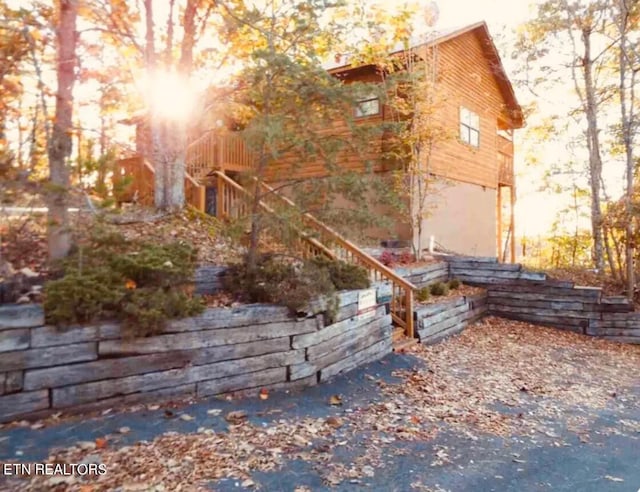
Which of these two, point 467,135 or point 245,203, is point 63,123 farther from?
point 467,135

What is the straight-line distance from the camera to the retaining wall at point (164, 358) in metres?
3.21

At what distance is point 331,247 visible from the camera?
5.21m

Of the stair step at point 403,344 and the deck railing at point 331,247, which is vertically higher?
the deck railing at point 331,247

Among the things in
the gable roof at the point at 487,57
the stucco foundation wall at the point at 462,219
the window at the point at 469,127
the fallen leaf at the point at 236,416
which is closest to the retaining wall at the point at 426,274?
the stucco foundation wall at the point at 462,219

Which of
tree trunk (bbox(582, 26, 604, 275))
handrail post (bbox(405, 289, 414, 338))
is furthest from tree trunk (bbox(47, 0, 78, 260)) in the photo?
tree trunk (bbox(582, 26, 604, 275))

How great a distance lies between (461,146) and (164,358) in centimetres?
1056

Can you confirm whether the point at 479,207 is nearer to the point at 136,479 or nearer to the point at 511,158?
the point at 511,158

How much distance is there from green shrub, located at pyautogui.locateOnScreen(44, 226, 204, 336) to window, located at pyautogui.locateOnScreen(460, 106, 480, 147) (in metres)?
10.3

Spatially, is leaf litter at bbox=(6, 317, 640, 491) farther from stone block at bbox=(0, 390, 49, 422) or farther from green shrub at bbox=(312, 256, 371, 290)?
green shrub at bbox=(312, 256, 371, 290)

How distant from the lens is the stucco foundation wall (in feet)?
36.3

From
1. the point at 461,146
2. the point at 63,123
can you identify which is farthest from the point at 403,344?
the point at 461,146

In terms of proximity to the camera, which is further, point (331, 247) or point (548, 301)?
point (548, 301)

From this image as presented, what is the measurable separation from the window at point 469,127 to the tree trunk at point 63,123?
404 inches

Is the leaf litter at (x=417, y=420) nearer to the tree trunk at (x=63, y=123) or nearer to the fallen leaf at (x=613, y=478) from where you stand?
the fallen leaf at (x=613, y=478)
